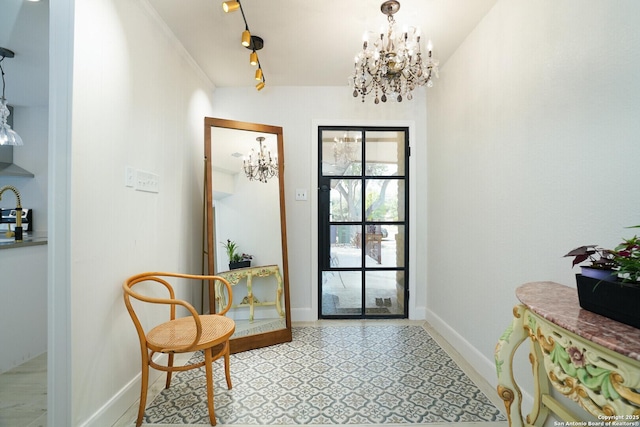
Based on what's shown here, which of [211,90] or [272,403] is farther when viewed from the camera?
[211,90]

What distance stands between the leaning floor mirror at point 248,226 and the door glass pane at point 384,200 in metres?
0.97

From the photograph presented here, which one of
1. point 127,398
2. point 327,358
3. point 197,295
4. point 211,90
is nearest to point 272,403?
point 327,358

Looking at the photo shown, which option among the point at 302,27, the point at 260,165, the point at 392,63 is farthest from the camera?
the point at 260,165

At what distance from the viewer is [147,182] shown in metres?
1.78

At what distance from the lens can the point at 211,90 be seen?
9.29 feet

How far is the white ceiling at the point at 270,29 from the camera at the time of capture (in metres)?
1.67

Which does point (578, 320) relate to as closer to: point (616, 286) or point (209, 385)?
point (616, 286)

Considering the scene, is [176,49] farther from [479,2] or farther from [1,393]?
[1,393]

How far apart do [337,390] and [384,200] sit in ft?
6.06

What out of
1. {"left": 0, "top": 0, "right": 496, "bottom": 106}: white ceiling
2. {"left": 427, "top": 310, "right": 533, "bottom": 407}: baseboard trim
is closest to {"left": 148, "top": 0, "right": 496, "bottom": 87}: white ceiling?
{"left": 0, "top": 0, "right": 496, "bottom": 106}: white ceiling

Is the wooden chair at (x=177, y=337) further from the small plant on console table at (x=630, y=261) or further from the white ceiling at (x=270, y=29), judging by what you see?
the small plant on console table at (x=630, y=261)

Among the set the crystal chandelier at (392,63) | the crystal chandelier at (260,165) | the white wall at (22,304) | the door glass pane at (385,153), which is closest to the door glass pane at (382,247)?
the door glass pane at (385,153)

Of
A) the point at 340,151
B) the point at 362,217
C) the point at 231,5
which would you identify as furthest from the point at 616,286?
the point at 340,151

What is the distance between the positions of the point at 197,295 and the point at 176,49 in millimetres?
2080
